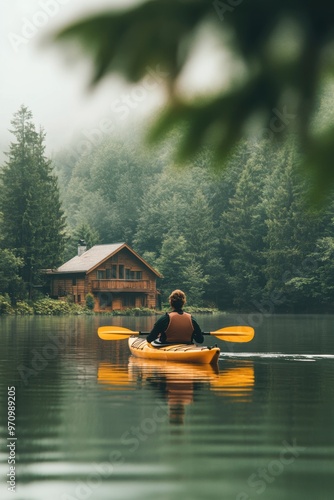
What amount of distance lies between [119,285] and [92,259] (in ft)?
11.3

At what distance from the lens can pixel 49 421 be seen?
12.3 metres

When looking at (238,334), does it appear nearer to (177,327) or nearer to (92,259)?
(177,327)

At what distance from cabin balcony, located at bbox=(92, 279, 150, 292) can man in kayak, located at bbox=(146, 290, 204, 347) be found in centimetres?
5532

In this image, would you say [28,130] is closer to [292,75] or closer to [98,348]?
[98,348]

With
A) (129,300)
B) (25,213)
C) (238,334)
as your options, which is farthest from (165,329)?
(129,300)

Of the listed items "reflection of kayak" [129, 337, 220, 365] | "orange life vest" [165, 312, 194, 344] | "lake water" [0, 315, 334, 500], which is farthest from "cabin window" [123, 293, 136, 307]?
"orange life vest" [165, 312, 194, 344]

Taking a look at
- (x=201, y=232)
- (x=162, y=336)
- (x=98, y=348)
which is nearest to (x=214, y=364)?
(x=162, y=336)

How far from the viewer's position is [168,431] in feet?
37.2

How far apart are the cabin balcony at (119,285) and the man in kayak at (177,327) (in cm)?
5532

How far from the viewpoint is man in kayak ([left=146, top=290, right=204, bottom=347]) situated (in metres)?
19.9

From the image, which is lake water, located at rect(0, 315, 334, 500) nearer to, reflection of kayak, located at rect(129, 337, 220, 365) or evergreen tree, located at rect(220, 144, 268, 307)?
reflection of kayak, located at rect(129, 337, 220, 365)

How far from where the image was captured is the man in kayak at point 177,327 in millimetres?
19922

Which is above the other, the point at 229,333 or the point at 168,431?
the point at 229,333

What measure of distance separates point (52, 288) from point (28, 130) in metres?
13.4
